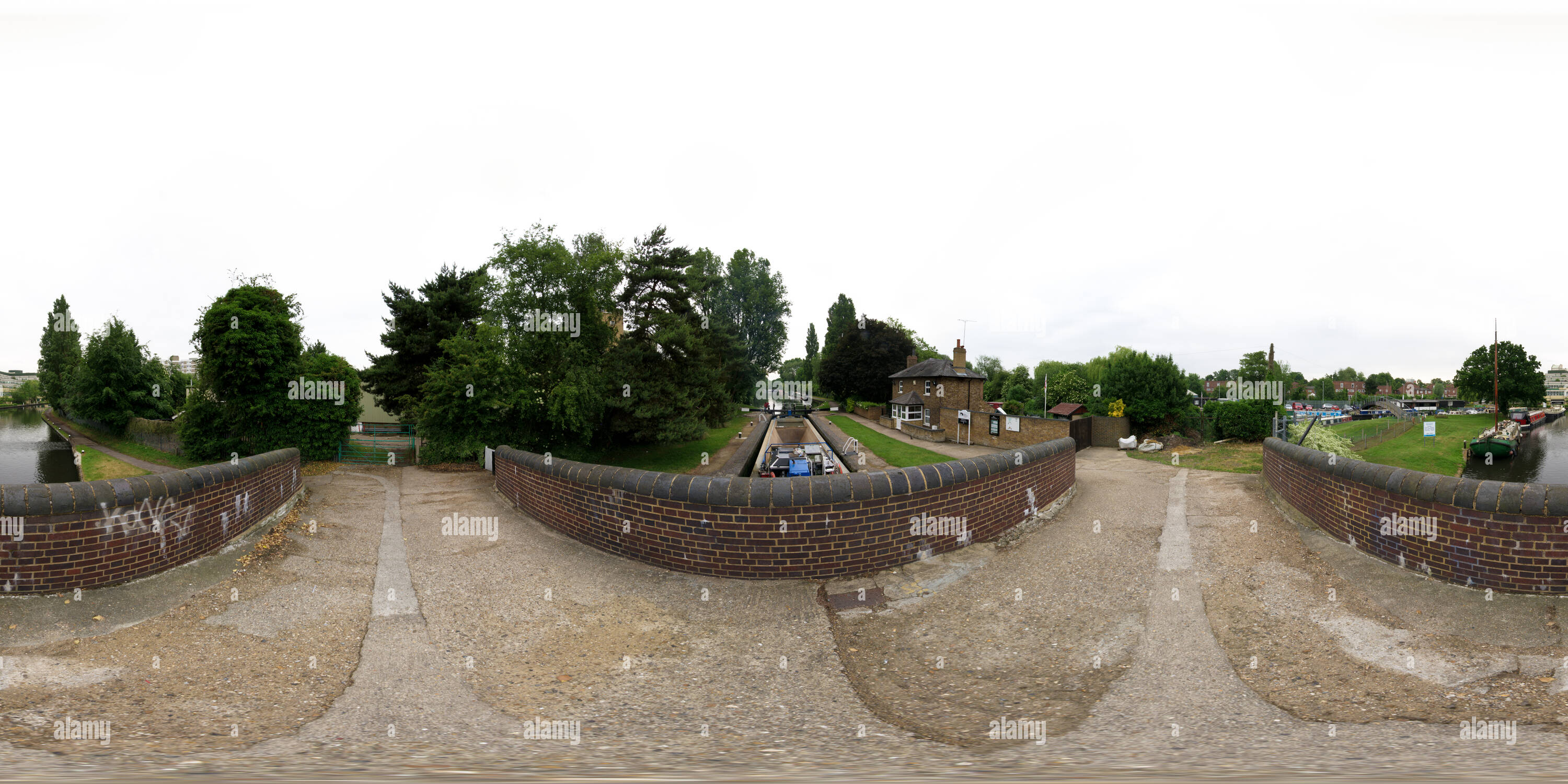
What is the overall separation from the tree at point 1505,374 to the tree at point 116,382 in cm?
10005

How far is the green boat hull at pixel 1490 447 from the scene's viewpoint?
1390 inches

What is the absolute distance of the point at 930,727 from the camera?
161 inches

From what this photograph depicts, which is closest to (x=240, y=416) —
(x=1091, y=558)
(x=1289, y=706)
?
(x=1091, y=558)

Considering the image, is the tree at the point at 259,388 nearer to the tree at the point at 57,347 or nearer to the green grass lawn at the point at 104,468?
the green grass lawn at the point at 104,468

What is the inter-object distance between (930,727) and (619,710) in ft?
7.41

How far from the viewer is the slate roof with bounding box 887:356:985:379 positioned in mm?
43656

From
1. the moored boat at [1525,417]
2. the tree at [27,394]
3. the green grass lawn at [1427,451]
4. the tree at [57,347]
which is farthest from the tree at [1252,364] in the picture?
the tree at [27,394]

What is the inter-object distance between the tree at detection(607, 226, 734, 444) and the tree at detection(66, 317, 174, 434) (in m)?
31.7

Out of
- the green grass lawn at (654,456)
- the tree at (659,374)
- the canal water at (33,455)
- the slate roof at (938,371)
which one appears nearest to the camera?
the tree at (659,374)

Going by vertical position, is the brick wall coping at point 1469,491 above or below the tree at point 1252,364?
below

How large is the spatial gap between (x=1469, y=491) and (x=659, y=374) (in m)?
21.0

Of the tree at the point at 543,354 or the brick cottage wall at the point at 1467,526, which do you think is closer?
the brick cottage wall at the point at 1467,526

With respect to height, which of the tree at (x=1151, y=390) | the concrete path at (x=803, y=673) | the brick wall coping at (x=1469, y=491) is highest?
the tree at (x=1151, y=390)

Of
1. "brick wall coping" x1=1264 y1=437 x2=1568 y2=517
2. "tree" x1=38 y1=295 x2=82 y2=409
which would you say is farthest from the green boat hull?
"tree" x1=38 y1=295 x2=82 y2=409
